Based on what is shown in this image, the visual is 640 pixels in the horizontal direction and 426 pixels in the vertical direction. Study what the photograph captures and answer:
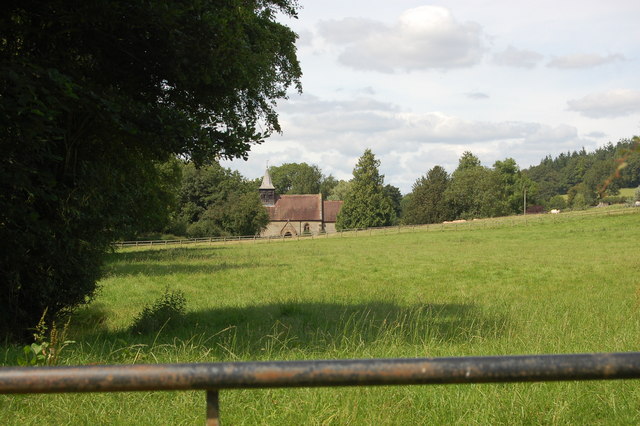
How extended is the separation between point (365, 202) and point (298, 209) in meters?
19.8

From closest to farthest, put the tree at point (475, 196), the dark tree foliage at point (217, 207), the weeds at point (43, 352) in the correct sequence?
the weeds at point (43, 352) < the dark tree foliage at point (217, 207) < the tree at point (475, 196)

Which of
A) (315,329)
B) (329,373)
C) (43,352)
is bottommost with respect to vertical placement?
(315,329)

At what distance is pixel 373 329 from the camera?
10492 millimetres

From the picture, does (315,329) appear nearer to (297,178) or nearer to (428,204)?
(428,204)

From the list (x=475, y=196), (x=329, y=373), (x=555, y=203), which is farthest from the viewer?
(x=555, y=203)

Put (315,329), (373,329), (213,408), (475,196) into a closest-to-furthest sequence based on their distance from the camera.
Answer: (213,408)
(373,329)
(315,329)
(475,196)

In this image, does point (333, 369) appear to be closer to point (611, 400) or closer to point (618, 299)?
point (611, 400)

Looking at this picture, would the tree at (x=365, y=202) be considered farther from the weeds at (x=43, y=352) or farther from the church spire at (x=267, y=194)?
the weeds at (x=43, y=352)

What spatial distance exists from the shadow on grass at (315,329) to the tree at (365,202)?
77.2 metres

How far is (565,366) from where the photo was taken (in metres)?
1.70

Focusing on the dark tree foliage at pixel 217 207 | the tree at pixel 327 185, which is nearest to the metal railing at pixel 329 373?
the dark tree foliage at pixel 217 207

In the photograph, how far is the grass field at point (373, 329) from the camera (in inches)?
188

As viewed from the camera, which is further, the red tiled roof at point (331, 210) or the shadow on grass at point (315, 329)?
the red tiled roof at point (331, 210)

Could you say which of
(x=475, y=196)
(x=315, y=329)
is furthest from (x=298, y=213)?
(x=315, y=329)
